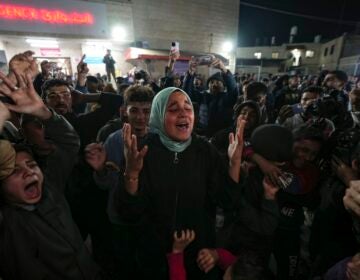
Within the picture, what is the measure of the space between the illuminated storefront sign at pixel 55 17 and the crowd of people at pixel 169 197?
13.8m

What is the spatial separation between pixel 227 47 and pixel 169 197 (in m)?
24.3

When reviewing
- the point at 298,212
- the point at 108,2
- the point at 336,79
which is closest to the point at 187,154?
the point at 298,212

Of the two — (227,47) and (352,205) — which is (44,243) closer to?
(352,205)

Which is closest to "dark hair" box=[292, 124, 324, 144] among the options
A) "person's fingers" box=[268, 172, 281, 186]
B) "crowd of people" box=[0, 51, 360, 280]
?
"crowd of people" box=[0, 51, 360, 280]

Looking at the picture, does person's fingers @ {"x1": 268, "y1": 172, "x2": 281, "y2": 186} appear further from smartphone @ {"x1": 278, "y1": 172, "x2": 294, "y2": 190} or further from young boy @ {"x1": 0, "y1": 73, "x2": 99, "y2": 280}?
young boy @ {"x1": 0, "y1": 73, "x2": 99, "y2": 280}

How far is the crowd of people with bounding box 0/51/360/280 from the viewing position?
152 centimetres

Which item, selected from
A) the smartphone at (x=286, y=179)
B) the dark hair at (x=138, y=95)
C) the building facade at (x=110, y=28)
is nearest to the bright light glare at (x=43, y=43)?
the building facade at (x=110, y=28)

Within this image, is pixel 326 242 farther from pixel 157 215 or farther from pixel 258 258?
pixel 157 215

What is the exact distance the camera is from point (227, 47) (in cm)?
2355

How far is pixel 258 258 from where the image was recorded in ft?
5.75

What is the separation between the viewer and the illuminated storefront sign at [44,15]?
12859mm

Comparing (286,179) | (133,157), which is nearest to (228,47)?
(286,179)

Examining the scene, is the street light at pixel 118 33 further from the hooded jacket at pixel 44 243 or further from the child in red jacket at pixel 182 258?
the child in red jacket at pixel 182 258

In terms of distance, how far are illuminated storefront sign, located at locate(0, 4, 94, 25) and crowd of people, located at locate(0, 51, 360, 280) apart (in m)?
13.9
